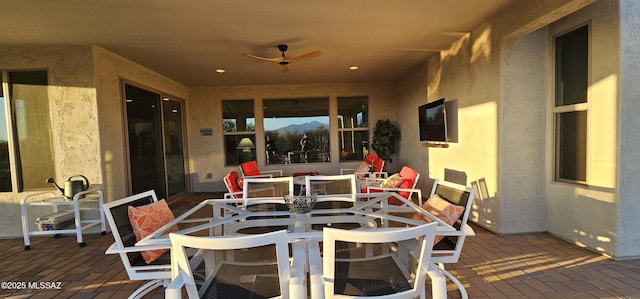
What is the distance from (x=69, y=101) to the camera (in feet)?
13.1

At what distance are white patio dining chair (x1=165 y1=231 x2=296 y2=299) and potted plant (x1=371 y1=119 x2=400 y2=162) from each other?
5.47 m

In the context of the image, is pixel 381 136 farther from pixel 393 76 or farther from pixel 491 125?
pixel 491 125

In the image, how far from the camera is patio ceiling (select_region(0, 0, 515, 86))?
2.95 metres

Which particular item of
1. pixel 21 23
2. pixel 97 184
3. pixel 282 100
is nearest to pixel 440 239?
pixel 97 184

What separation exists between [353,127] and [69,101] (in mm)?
5432

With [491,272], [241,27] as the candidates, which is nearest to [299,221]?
[491,272]

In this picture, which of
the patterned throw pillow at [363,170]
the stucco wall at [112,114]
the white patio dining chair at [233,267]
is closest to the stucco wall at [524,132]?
the patterned throw pillow at [363,170]

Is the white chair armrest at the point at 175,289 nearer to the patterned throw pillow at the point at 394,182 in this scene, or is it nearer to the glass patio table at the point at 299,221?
the glass patio table at the point at 299,221

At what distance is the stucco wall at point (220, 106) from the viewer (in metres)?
7.23

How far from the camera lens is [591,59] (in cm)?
292

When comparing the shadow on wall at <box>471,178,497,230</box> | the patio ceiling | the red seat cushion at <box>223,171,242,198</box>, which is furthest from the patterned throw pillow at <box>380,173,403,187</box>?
the red seat cushion at <box>223,171,242,198</box>

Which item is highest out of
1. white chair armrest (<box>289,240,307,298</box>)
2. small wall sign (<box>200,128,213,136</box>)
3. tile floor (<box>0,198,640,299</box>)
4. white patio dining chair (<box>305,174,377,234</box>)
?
small wall sign (<box>200,128,213,136</box>)

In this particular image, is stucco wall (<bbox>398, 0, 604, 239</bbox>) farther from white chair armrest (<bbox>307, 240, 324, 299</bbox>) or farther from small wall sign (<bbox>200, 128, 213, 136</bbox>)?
small wall sign (<bbox>200, 128, 213, 136</bbox>)

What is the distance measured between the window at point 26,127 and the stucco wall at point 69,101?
5.0 inches
